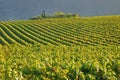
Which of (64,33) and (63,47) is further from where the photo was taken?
(64,33)

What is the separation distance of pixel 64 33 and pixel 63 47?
89.4 ft

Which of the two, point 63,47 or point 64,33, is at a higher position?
point 63,47

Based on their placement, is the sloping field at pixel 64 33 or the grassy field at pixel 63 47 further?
the sloping field at pixel 64 33

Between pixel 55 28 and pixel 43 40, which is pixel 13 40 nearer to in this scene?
pixel 43 40

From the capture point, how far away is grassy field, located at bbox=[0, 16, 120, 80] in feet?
→ 53.8

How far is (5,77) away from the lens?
1585 cm

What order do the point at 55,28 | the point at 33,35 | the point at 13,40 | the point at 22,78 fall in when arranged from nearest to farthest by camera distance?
1. the point at 22,78
2. the point at 13,40
3. the point at 33,35
4. the point at 55,28

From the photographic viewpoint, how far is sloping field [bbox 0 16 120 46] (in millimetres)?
59625

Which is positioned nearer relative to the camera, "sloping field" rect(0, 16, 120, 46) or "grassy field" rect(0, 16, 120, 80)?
"grassy field" rect(0, 16, 120, 80)

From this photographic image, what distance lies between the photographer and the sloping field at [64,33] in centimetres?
5962

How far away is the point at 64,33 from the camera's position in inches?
2643

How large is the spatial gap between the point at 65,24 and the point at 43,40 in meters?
16.0

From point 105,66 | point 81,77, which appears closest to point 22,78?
point 81,77

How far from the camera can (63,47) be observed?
39.9 meters
